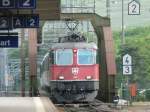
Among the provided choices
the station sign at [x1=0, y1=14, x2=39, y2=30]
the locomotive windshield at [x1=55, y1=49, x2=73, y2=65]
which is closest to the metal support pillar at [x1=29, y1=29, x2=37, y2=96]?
the locomotive windshield at [x1=55, y1=49, x2=73, y2=65]

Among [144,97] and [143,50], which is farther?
[143,50]

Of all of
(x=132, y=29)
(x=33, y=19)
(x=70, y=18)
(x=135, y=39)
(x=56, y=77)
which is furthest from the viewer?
(x=132, y=29)

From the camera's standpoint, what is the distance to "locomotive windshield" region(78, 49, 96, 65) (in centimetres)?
3316

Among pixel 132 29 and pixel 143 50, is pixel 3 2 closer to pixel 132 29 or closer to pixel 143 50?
pixel 143 50

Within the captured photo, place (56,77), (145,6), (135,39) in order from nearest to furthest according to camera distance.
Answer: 1. (56,77)
2. (145,6)
3. (135,39)

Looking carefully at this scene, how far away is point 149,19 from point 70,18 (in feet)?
137

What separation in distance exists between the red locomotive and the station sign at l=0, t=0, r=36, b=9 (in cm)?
1056

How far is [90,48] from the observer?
108 feet

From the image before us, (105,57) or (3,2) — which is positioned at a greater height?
(3,2)

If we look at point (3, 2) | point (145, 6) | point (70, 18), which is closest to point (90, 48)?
point (70, 18)

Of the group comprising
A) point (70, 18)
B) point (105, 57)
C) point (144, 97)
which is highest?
point (70, 18)

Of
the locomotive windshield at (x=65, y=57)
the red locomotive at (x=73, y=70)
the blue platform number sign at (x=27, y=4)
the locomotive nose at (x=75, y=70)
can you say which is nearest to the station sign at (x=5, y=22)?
the blue platform number sign at (x=27, y=4)

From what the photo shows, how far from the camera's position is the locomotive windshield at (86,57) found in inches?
1305

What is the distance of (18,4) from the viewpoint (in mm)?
22016
